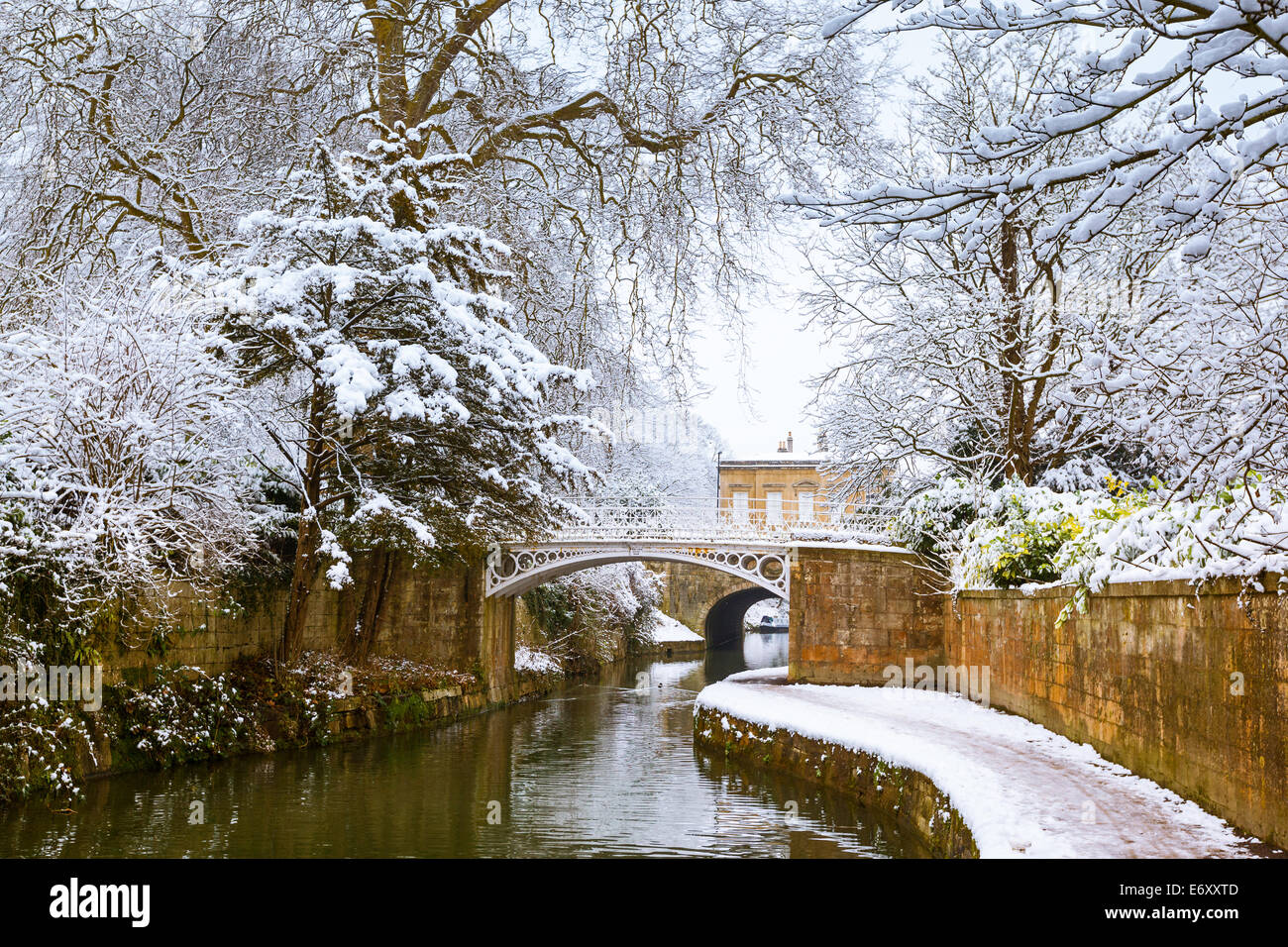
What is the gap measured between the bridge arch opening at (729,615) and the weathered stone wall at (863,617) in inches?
811

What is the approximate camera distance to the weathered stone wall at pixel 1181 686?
5.24 m

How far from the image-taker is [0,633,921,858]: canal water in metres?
8.22

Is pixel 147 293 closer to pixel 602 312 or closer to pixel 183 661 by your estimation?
pixel 183 661

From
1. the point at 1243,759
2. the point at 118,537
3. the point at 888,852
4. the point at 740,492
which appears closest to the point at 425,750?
the point at 118,537

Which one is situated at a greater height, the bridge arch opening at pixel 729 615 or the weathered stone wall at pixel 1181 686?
the weathered stone wall at pixel 1181 686

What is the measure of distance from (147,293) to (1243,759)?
10.2 metres

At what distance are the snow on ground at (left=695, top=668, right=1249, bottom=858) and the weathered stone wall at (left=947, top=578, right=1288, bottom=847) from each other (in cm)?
18

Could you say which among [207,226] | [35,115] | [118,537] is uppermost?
[35,115]

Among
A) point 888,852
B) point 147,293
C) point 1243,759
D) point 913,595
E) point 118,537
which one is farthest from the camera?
point 913,595

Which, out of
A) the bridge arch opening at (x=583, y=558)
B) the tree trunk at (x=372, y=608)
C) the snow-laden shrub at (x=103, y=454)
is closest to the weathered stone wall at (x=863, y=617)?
the bridge arch opening at (x=583, y=558)

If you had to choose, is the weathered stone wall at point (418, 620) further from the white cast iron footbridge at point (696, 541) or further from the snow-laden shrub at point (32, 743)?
the snow-laden shrub at point (32, 743)

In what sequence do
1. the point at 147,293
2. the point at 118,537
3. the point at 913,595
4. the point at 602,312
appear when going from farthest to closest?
the point at 913,595 → the point at 602,312 → the point at 147,293 → the point at 118,537

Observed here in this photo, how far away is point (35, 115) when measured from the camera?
11930 mm

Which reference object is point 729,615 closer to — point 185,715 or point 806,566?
point 806,566
